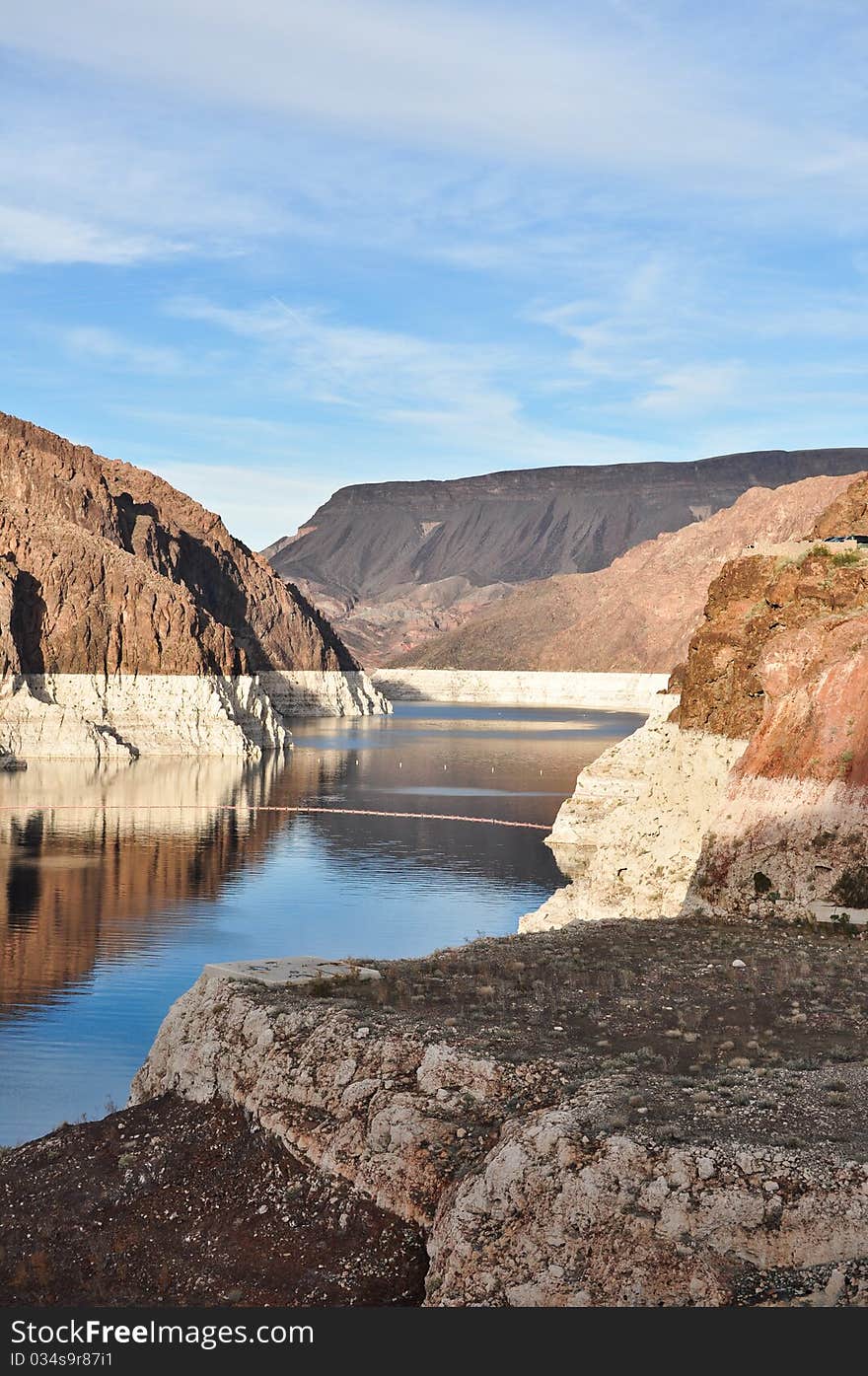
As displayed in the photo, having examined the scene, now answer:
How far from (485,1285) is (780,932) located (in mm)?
12632

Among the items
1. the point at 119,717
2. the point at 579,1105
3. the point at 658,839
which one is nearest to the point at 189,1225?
the point at 579,1105

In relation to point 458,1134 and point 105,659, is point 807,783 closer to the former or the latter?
point 458,1134

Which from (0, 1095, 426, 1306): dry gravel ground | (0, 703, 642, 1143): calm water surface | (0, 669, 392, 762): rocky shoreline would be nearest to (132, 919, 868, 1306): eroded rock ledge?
(0, 1095, 426, 1306): dry gravel ground

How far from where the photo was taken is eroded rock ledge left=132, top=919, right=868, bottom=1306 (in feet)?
36.6

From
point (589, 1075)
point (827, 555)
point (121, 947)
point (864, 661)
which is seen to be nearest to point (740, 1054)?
point (589, 1075)

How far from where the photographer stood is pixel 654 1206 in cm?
1134

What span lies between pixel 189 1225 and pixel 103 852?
62206mm

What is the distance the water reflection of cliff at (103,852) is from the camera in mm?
50000

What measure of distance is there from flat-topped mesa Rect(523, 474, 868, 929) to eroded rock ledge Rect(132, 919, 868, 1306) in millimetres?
4020

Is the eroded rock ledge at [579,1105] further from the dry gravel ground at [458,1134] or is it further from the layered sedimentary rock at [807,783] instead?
the layered sedimentary rock at [807,783]

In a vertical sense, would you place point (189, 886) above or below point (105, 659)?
below

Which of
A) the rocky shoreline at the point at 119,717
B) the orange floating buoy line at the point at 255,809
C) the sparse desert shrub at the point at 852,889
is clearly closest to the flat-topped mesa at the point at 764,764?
the sparse desert shrub at the point at 852,889

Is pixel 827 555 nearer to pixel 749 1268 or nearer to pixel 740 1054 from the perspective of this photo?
pixel 740 1054

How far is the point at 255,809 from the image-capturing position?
98.2 metres
